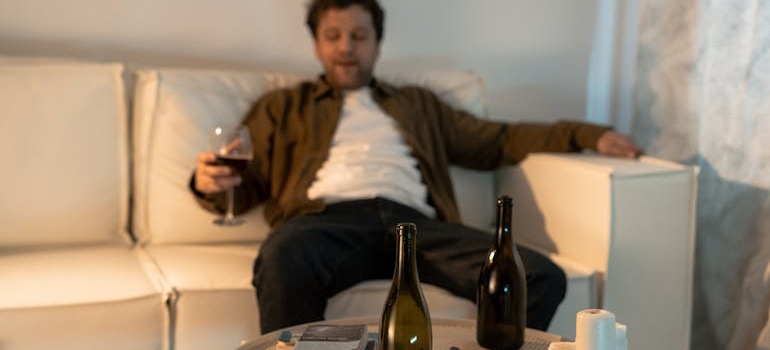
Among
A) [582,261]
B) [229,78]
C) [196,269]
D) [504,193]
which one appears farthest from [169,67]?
[582,261]

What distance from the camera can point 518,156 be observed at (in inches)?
104

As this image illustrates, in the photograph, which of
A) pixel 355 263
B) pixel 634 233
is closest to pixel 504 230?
pixel 355 263

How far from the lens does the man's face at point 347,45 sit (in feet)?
8.61

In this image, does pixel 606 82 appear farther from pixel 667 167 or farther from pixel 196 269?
pixel 196 269

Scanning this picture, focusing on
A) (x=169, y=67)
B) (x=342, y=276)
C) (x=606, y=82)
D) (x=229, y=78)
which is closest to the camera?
(x=342, y=276)

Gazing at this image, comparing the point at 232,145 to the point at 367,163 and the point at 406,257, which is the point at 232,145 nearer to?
the point at 367,163

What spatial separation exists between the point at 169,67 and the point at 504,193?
103cm

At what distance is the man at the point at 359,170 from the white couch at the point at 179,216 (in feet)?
0.25

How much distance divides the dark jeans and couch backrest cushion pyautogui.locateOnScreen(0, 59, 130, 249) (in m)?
0.51

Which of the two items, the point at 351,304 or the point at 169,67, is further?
the point at 169,67

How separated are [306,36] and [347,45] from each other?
363 millimetres

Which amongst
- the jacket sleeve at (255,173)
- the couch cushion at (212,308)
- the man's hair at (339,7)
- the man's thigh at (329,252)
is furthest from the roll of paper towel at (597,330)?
the man's hair at (339,7)

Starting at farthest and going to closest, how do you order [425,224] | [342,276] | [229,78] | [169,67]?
1. [169,67]
2. [229,78]
3. [425,224]
4. [342,276]

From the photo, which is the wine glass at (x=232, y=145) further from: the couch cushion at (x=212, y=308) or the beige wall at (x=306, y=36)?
the beige wall at (x=306, y=36)
